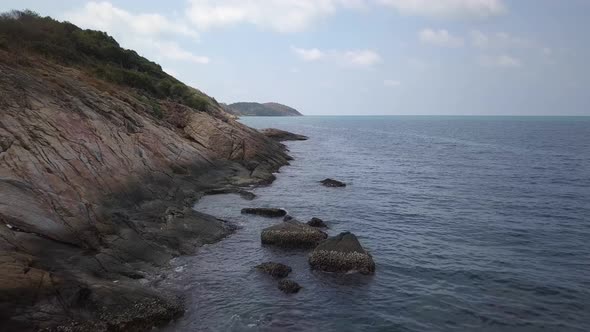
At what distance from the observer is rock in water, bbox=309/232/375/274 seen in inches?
901

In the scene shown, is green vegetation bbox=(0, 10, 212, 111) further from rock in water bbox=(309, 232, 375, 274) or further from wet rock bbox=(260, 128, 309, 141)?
wet rock bbox=(260, 128, 309, 141)

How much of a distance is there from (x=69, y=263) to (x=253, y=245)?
11265 mm

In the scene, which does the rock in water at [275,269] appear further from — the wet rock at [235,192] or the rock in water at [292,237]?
the wet rock at [235,192]

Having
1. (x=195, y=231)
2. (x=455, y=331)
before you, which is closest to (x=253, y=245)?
(x=195, y=231)

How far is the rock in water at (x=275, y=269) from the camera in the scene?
2225 centimetres

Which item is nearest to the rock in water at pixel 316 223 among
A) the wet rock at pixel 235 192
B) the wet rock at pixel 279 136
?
the wet rock at pixel 235 192

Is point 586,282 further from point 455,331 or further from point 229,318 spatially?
point 229,318

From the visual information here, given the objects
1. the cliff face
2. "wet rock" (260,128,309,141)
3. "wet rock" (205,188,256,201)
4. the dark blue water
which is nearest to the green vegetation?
the cliff face

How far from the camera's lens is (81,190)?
24922 millimetres

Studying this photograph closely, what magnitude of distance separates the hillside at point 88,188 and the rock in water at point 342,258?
809 centimetres

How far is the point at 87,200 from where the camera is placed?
24.5m

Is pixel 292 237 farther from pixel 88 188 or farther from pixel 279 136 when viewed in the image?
pixel 279 136

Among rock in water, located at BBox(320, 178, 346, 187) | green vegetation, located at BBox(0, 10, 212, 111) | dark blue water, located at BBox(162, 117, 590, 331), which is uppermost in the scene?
green vegetation, located at BBox(0, 10, 212, 111)

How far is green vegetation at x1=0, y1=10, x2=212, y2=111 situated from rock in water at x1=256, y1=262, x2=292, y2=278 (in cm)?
2975
